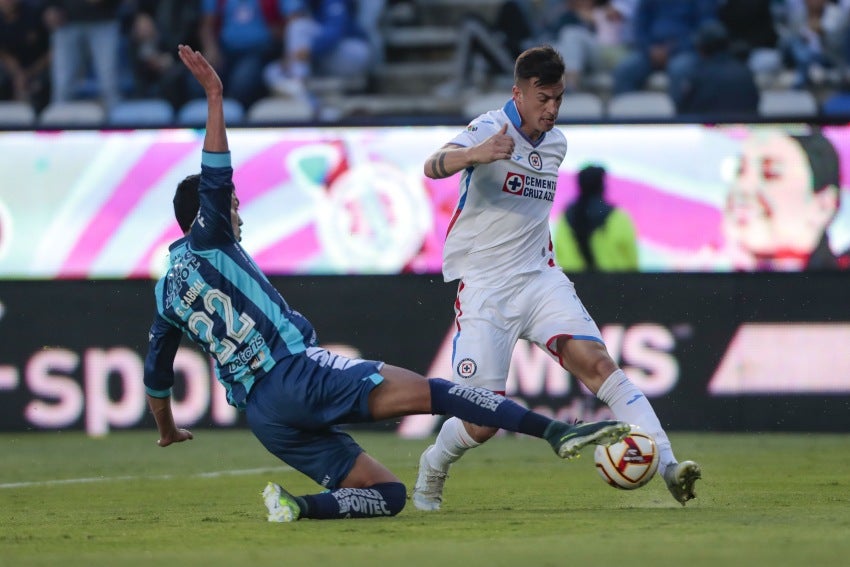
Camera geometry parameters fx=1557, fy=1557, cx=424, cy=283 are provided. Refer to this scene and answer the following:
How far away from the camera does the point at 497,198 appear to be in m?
7.80

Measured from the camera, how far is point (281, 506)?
6746 millimetres

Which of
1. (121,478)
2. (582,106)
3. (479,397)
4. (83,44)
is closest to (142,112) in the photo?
(83,44)

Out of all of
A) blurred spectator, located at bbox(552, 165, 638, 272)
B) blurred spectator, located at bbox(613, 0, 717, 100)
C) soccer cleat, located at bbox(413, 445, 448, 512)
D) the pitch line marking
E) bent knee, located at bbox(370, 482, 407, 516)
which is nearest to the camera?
bent knee, located at bbox(370, 482, 407, 516)

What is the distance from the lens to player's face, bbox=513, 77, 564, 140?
7.59 m

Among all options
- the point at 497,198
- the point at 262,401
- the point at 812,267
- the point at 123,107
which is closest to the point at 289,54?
the point at 123,107

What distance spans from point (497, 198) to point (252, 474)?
3278 mm

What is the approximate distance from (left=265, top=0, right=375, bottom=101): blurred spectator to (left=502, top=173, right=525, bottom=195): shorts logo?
813 centimetres

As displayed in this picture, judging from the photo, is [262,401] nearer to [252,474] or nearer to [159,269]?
[252,474]

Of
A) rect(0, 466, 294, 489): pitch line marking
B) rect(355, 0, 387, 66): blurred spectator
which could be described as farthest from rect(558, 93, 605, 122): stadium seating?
rect(0, 466, 294, 489): pitch line marking

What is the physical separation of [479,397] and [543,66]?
182cm

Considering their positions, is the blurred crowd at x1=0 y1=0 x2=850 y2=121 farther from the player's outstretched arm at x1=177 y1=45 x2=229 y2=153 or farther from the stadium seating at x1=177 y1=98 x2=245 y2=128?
the player's outstretched arm at x1=177 y1=45 x2=229 y2=153

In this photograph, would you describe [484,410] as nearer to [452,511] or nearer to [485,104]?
[452,511]

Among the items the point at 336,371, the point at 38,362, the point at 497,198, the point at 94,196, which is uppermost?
the point at 497,198

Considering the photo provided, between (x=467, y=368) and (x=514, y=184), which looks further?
(x=514, y=184)
